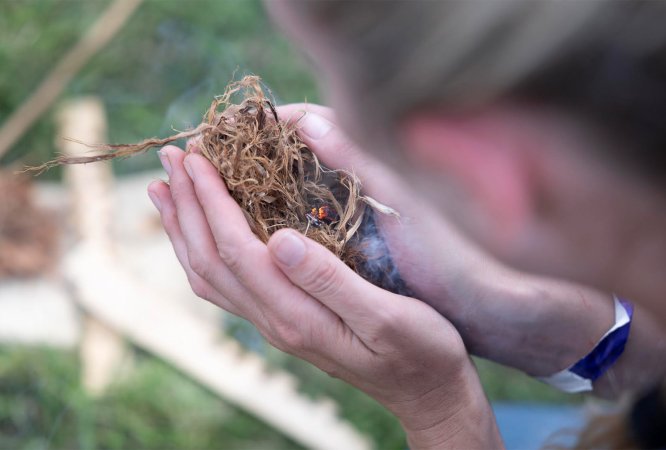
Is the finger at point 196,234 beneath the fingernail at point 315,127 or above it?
beneath

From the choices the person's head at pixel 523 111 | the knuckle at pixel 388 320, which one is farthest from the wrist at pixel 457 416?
the person's head at pixel 523 111

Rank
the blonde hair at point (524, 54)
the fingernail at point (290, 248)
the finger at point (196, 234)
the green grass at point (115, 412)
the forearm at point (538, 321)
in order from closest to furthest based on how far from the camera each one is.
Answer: the blonde hair at point (524, 54), the fingernail at point (290, 248), the finger at point (196, 234), the forearm at point (538, 321), the green grass at point (115, 412)

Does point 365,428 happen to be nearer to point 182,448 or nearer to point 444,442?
point 182,448

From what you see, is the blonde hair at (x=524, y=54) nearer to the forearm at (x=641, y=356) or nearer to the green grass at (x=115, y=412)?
the forearm at (x=641, y=356)

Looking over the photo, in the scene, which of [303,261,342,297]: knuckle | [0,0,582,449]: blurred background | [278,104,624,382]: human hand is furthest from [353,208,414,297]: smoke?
[0,0,582,449]: blurred background

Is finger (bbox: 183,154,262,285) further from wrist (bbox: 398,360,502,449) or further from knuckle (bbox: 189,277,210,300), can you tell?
wrist (bbox: 398,360,502,449)

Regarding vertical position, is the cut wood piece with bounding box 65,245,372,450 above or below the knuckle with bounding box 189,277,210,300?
above

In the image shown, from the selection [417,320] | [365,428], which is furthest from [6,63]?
[417,320]
